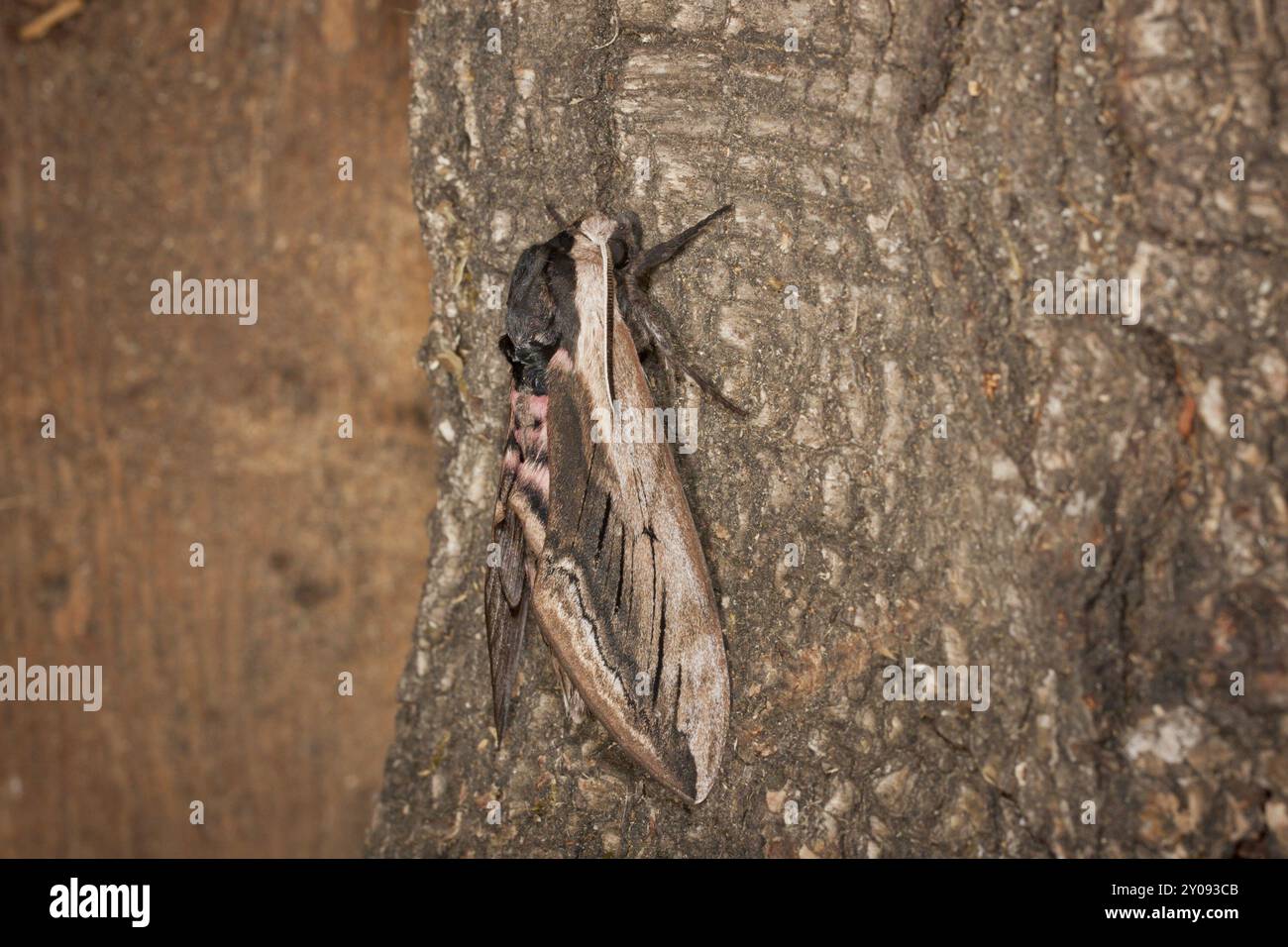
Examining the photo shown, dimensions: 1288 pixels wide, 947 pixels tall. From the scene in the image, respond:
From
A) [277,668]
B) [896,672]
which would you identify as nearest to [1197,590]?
[896,672]

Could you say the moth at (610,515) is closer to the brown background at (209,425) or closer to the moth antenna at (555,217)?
the moth antenna at (555,217)

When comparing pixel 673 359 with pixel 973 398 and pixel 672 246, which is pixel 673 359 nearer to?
pixel 672 246

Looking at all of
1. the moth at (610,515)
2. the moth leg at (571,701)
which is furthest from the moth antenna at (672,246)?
the moth leg at (571,701)

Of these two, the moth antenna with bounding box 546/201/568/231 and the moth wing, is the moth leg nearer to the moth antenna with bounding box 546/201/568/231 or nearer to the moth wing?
the moth wing

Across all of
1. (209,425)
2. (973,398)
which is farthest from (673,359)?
(209,425)

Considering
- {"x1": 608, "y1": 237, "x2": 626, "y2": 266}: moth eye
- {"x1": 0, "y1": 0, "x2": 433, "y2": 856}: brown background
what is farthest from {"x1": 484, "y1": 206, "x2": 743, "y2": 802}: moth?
{"x1": 0, "y1": 0, "x2": 433, "y2": 856}: brown background

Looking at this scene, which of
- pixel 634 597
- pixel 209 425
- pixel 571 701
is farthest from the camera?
pixel 209 425

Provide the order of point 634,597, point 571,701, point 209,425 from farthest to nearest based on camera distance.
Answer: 1. point 209,425
2. point 571,701
3. point 634,597
